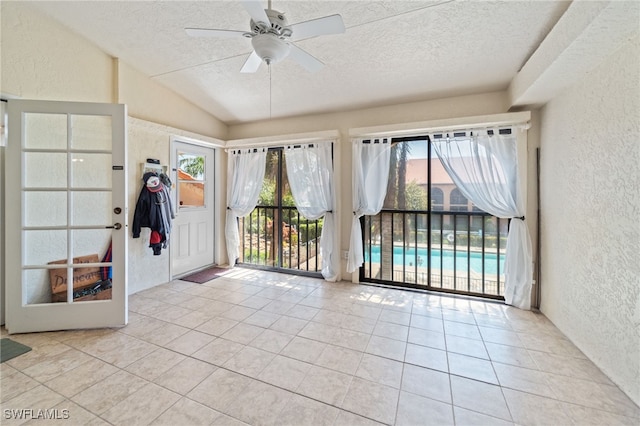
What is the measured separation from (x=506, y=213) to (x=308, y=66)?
2.55m

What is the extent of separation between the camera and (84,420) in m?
1.37

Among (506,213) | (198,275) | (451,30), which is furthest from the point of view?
(198,275)

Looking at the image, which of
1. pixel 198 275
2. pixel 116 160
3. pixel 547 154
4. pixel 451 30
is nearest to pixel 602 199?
pixel 547 154

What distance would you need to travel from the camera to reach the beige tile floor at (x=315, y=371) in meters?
1.43

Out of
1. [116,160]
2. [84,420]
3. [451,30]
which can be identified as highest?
[451,30]

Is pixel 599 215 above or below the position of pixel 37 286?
above

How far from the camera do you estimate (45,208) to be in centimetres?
242

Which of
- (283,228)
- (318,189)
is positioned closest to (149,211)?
(283,228)

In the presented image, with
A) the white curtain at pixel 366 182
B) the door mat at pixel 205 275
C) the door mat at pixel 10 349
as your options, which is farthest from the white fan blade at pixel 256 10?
the door mat at pixel 205 275

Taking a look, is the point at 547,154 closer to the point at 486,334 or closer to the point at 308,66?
the point at 486,334

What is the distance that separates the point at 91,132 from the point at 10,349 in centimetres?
194

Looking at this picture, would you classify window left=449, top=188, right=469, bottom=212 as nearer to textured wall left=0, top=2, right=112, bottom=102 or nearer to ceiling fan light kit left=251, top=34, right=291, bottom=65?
ceiling fan light kit left=251, top=34, right=291, bottom=65

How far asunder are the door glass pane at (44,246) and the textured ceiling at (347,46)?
1.99 m

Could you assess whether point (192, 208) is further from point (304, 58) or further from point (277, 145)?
point (304, 58)
